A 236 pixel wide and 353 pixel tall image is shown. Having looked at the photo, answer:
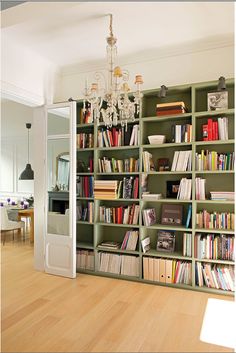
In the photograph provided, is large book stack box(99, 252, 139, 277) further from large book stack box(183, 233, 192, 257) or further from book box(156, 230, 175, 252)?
large book stack box(183, 233, 192, 257)

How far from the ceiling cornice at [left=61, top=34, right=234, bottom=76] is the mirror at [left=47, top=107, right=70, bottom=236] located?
2.23 ft

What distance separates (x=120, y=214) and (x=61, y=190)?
35.0 inches

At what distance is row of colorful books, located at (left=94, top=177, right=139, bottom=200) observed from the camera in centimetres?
365

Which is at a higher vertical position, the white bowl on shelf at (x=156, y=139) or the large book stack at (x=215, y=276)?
the white bowl on shelf at (x=156, y=139)

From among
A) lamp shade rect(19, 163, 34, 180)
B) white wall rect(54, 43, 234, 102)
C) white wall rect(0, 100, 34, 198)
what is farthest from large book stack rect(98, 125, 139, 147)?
white wall rect(0, 100, 34, 198)

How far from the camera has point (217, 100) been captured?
10.7ft

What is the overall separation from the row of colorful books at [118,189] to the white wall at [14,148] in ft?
11.0

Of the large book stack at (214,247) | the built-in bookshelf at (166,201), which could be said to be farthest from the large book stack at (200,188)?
the large book stack at (214,247)

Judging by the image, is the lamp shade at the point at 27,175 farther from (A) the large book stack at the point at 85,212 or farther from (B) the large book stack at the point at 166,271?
(B) the large book stack at the point at 166,271

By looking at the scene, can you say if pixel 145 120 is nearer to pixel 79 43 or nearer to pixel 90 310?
pixel 79 43

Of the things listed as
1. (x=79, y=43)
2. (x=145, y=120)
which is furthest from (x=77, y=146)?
(x=79, y=43)

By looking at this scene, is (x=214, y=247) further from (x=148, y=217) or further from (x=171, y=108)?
(x=171, y=108)

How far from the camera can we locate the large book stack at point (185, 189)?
3.36 m

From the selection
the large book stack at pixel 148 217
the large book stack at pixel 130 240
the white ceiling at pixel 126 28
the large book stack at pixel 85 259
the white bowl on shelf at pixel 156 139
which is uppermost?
the white ceiling at pixel 126 28
